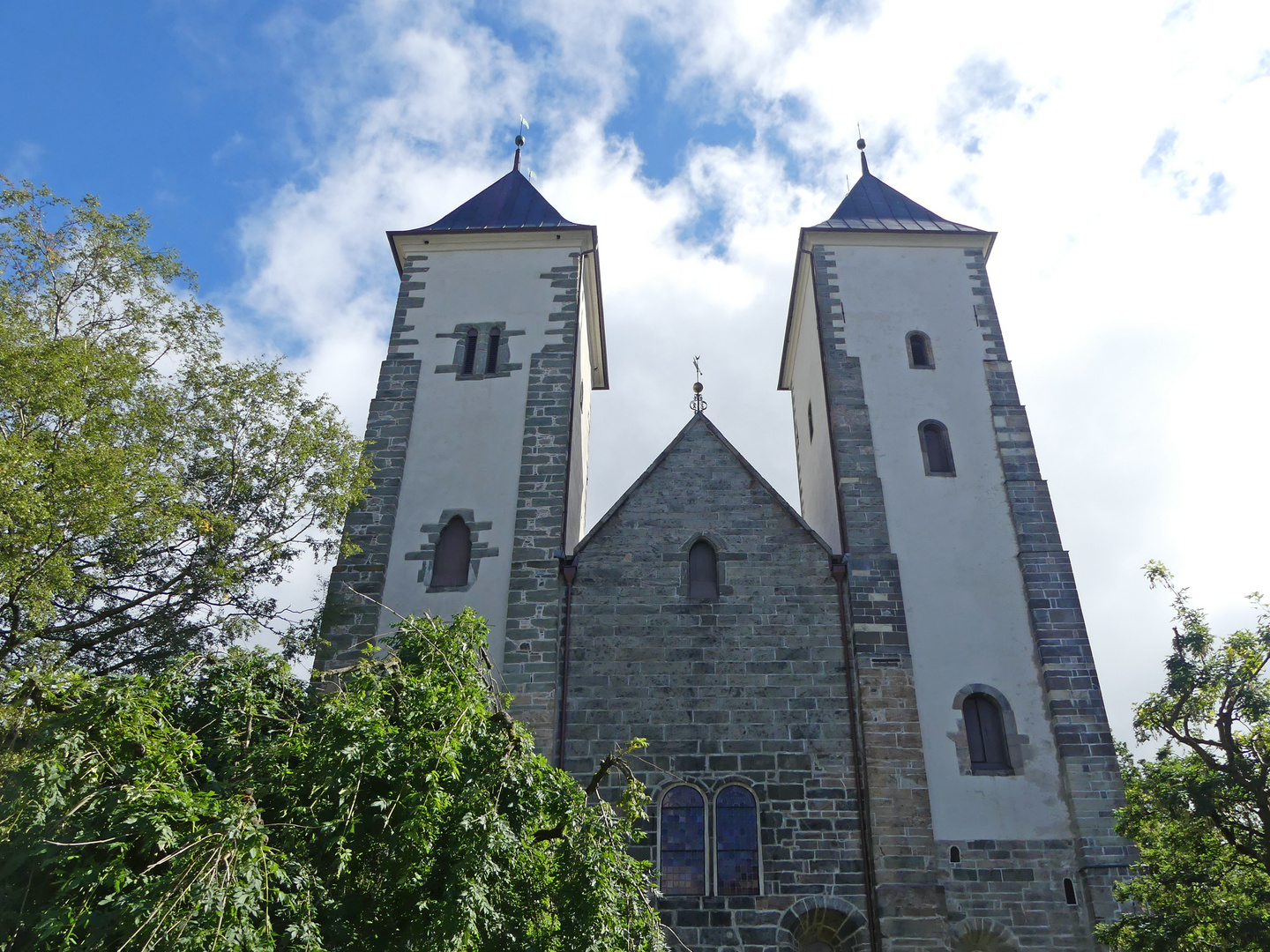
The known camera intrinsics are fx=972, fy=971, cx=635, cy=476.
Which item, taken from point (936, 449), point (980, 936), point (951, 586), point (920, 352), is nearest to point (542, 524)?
point (951, 586)

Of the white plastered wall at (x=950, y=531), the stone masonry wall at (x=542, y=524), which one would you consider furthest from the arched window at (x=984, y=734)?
the stone masonry wall at (x=542, y=524)

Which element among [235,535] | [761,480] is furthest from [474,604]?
[761,480]

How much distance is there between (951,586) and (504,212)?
11.1 m

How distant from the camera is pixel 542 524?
14.5 metres

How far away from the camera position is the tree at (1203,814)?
10289mm

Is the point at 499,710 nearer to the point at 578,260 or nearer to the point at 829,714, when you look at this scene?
the point at 829,714

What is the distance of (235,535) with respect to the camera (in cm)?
1238

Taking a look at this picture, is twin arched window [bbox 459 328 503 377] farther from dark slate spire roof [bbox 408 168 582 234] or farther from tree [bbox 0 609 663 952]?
tree [bbox 0 609 663 952]

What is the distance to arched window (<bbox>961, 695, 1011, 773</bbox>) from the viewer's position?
12.6 meters

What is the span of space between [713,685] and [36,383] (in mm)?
8537

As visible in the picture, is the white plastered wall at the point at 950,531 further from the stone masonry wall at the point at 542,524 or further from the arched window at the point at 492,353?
the arched window at the point at 492,353

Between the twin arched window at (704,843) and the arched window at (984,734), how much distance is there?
3.10m

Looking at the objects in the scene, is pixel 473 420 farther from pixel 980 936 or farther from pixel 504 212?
pixel 980 936

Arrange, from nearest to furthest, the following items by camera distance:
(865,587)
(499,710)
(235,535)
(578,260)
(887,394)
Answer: (499,710)
(235,535)
(865,587)
(887,394)
(578,260)
